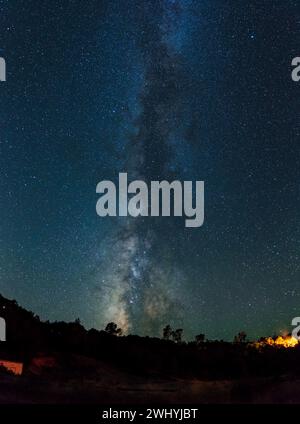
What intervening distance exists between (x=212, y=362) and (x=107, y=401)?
13.9 meters

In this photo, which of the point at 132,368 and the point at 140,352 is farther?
the point at 140,352

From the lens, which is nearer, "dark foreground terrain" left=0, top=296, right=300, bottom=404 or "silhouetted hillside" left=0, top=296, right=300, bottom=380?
"dark foreground terrain" left=0, top=296, right=300, bottom=404

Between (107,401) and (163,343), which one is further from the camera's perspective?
(163,343)

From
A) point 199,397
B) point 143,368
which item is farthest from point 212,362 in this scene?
point 199,397

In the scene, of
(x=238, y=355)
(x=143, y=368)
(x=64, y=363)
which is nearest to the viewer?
(x=64, y=363)

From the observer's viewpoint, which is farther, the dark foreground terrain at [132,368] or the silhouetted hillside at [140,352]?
the silhouetted hillside at [140,352]

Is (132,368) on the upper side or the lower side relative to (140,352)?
lower

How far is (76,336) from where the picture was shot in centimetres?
4550

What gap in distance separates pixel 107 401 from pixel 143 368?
32.9 ft
